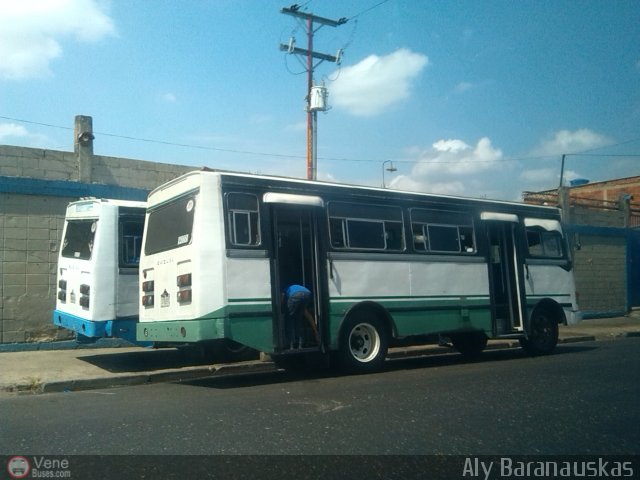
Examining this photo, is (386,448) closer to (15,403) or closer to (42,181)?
(15,403)

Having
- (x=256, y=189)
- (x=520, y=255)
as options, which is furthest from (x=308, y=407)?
(x=520, y=255)

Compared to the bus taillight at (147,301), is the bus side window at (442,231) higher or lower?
higher

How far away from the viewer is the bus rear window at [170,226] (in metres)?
9.01

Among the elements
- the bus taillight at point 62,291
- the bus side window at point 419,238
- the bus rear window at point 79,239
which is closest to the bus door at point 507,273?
the bus side window at point 419,238

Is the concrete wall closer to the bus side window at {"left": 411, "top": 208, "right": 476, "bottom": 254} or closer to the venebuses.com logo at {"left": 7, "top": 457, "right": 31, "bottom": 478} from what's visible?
the bus side window at {"left": 411, "top": 208, "right": 476, "bottom": 254}

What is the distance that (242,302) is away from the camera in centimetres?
876

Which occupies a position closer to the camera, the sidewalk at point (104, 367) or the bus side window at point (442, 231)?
the sidewalk at point (104, 367)

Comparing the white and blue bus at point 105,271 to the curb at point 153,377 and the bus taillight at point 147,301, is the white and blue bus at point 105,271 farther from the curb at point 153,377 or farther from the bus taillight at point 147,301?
the curb at point 153,377

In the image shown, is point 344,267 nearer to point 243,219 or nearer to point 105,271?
point 243,219

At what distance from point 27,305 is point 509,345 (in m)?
10.5

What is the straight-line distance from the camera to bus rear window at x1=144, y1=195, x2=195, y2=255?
9.01 meters

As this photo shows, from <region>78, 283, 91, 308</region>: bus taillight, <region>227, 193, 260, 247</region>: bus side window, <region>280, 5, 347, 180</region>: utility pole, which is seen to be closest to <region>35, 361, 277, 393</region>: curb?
<region>78, 283, 91, 308</region>: bus taillight

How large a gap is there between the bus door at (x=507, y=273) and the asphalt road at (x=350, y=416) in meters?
2.33

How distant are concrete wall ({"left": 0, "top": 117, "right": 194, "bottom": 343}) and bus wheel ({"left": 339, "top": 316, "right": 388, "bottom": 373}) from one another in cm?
635
